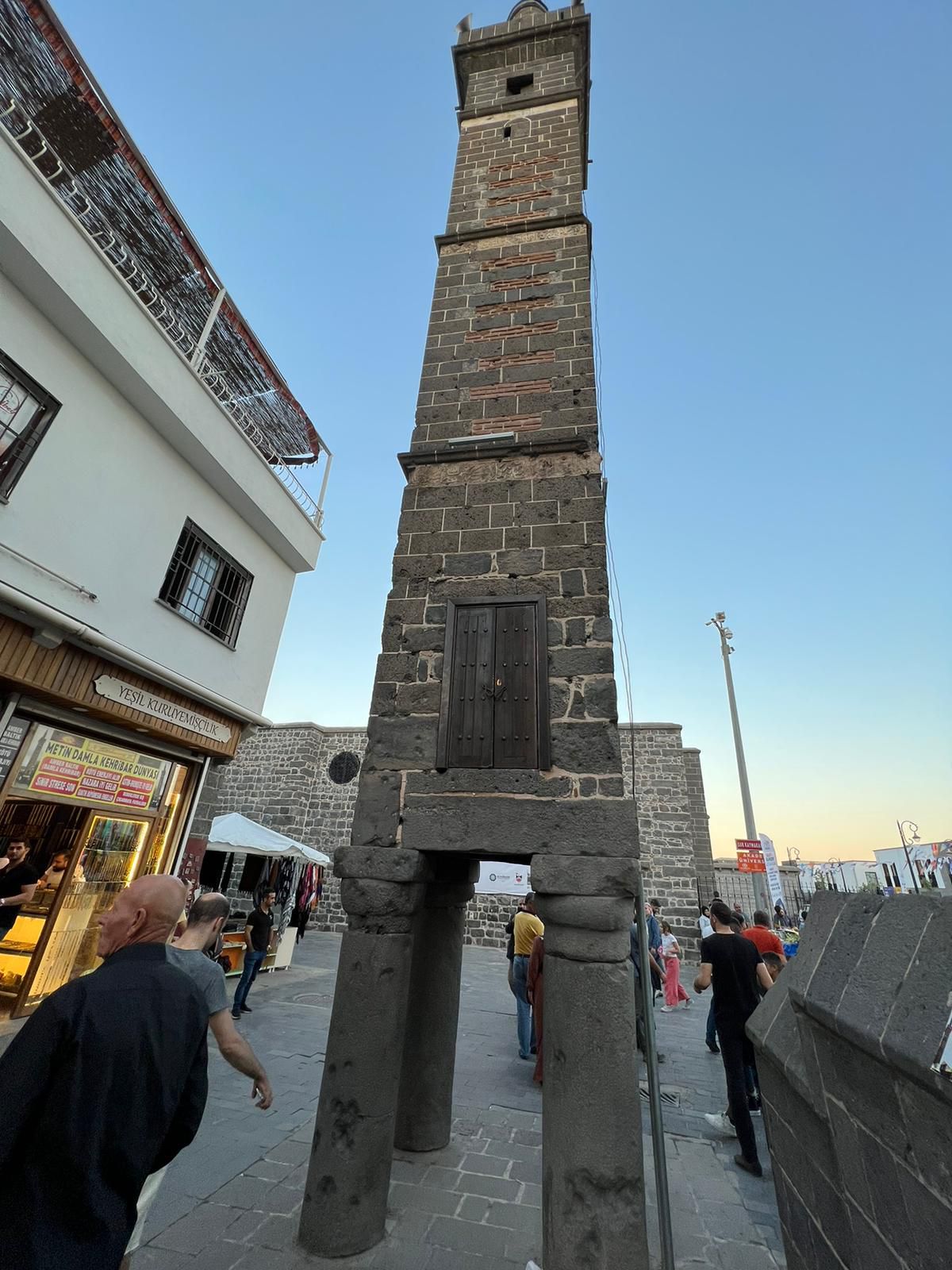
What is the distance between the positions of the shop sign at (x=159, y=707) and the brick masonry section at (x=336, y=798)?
7.56m

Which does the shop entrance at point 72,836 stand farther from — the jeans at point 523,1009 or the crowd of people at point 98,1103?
the crowd of people at point 98,1103

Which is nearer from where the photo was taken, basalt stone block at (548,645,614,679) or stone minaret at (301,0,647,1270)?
stone minaret at (301,0,647,1270)

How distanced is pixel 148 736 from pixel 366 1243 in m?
6.85

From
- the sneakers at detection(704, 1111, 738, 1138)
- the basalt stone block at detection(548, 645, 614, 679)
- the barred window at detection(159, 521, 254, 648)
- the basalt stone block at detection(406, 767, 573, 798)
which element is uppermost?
the barred window at detection(159, 521, 254, 648)

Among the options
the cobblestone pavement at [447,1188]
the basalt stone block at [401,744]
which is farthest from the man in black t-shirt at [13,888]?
the basalt stone block at [401,744]

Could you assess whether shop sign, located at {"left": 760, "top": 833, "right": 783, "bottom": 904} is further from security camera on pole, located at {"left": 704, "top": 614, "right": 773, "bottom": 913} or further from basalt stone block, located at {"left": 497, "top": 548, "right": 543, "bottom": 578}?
basalt stone block, located at {"left": 497, "top": 548, "right": 543, "bottom": 578}

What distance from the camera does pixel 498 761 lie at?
374 cm

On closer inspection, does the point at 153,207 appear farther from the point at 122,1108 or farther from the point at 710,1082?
the point at 710,1082

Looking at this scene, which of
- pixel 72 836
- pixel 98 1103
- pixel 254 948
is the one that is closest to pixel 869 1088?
pixel 98 1103

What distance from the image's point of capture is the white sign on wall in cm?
1532

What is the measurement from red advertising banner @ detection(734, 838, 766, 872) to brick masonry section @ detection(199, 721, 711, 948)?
8.32ft

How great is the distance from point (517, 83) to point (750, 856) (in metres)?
14.9

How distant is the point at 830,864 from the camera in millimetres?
13586

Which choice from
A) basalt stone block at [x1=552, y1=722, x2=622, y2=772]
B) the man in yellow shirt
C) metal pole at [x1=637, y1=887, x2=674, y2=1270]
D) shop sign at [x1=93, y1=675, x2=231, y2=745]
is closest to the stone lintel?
metal pole at [x1=637, y1=887, x2=674, y2=1270]
